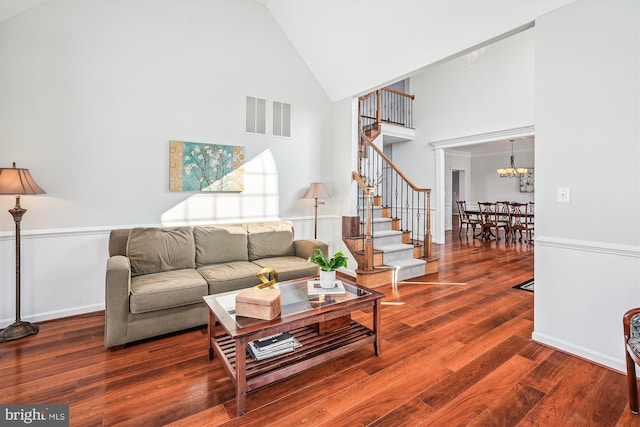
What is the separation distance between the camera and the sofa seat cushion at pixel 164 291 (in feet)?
8.07

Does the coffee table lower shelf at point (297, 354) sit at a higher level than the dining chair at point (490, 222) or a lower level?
lower

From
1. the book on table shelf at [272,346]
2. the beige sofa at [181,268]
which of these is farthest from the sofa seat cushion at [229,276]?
the book on table shelf at [272,346]

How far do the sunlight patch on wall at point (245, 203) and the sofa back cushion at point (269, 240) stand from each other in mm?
321

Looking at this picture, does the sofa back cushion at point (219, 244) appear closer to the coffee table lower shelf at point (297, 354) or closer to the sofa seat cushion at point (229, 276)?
the sofa seat cushion at point (229, 276)

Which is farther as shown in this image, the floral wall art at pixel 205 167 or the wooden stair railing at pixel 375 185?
the wooden stair railing at pixel 375 185

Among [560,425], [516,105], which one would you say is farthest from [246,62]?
[516,105]

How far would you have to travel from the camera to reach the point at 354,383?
2020 millimetres

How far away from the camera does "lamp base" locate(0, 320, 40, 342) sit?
8.47 feet

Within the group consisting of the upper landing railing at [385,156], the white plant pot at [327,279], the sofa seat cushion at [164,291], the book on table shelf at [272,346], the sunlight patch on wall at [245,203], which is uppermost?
the upper landing railing at [385,156]

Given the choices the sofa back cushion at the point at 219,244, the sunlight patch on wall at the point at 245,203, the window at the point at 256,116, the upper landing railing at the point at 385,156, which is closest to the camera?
the sofa back cushion at the point at 219,244

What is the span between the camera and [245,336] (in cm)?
173

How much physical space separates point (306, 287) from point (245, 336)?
0.87 meters

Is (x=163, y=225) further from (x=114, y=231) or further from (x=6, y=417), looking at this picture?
(x=6, y=417)

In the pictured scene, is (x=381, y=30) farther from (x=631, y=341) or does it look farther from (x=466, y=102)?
(x=466, y=102)
